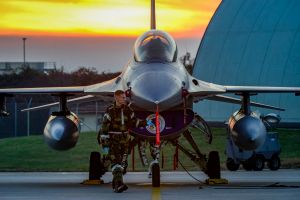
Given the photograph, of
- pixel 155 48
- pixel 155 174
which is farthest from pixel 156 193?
pixel 155 48

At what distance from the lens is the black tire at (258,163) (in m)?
37.7

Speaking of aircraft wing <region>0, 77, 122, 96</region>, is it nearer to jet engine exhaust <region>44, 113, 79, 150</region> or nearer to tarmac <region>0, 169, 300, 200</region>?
jet engine exhaust <region>44, 113, 79, 150</region>

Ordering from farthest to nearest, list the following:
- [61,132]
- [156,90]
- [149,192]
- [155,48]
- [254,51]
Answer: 1. [254,51]
2. [61,132]
3. [155,48]
4. [156,90]
5. [149,192]

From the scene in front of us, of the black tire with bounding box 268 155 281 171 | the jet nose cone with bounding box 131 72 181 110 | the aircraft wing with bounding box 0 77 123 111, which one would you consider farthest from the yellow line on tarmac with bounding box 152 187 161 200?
the black tire with bounding box 268 155 281 171

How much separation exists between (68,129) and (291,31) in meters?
37.5

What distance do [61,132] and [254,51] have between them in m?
38.6

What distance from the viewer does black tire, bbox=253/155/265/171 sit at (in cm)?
3766

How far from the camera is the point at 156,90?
2131 centimetres

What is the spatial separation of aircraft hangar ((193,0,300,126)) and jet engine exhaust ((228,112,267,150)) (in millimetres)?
34498

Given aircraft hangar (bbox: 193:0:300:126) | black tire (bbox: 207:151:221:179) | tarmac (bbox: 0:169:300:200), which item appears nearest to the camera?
tarmac (bbox: 0:169:300:200)

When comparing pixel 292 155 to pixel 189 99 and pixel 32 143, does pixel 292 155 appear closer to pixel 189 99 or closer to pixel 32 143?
pixel 32 143

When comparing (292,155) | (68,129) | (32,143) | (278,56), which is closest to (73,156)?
(32,143)

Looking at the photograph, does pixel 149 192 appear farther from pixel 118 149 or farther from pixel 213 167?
pixel 213 167

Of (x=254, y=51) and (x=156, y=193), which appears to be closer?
(x=156, y=193)
